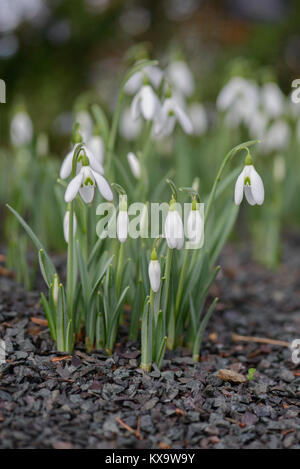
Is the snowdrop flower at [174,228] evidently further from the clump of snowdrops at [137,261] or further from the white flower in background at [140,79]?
the white flower in background at [140,79]

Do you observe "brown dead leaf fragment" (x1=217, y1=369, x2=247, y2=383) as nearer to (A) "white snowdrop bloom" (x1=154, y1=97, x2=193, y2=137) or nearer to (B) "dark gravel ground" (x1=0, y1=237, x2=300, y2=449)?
(B) "dark gravel ground" (x1=0, y1=237, x2=300, y2=449)

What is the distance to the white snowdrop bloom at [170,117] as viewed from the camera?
2.28 meters

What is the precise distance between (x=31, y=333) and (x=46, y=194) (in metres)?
1.27

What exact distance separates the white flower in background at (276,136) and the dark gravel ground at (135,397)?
6.92 ft

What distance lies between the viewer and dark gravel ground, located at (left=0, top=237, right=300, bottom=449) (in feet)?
5.55

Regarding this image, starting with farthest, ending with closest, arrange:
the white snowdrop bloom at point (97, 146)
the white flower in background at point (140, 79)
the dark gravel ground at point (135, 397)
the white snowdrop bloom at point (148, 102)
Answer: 1. the white flower in background at point (140, 79)
2. the white snowdrop bloom at point (97, 146)
3. the white snowdrop bloom at point (148, 102)
4. the dark gravel ground at point (135, 397)

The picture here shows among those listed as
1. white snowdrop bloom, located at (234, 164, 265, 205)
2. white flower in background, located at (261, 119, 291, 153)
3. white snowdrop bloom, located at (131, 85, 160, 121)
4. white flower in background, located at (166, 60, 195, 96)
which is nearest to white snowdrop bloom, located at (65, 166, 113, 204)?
white snowdrop bloom, located at (234, 164, 265, 205)

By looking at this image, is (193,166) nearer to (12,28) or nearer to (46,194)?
(46,194)

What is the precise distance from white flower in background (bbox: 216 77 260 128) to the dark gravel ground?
1.76 metres

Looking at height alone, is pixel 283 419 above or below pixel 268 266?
below

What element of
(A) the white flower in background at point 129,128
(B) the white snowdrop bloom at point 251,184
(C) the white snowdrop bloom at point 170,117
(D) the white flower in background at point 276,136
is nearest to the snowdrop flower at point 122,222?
(B) the white snowdrop bloom at point 251,184

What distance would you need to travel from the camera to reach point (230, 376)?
2.08 meters

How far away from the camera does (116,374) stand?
1948 mm

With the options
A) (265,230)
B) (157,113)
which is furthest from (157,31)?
(157,113)
